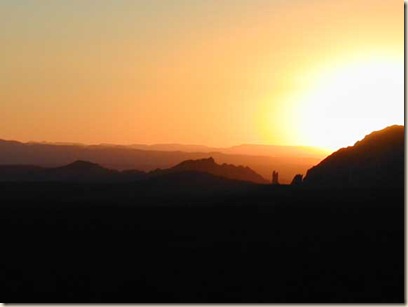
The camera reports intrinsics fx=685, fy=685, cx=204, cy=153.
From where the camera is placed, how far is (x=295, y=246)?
2538 centimetres

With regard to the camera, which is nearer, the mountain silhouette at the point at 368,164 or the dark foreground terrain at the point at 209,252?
the dark foreground terrain at the point at 209,252

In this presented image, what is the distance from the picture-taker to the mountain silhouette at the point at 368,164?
54.6 metres

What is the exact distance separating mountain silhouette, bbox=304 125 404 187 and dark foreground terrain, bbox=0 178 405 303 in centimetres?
1595

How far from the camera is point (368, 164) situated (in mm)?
63938

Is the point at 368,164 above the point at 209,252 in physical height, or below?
above

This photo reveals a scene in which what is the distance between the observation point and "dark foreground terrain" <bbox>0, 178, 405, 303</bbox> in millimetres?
19438

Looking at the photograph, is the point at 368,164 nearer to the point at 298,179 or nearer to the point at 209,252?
the point at 298,179

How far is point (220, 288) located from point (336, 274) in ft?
12.5

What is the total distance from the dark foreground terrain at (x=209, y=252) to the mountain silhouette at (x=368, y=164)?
15950 millimetres

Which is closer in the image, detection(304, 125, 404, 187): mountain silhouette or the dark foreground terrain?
the dark foreground terrain

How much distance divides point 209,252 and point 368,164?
41.4 m

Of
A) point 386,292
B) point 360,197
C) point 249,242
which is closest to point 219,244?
point 249,242

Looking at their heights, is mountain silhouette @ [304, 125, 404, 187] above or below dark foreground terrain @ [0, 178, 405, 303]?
above

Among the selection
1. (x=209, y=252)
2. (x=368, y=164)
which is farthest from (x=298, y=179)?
(x=209, y=252)
